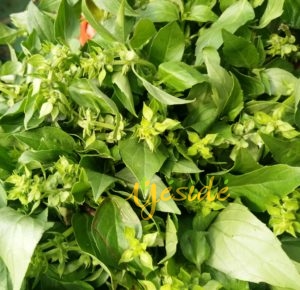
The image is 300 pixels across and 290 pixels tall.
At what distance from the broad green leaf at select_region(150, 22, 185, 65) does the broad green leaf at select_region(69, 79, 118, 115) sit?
0.06 metres

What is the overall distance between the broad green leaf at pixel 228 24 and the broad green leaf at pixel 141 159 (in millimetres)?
89

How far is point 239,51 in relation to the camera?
387 millimetres

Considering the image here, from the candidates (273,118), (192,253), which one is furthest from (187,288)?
(273,118)

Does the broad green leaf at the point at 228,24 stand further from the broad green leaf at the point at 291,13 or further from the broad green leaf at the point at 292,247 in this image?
the broad green leaf at the point at 292,247

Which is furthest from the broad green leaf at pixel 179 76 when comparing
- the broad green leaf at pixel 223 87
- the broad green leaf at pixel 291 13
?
the broad green leaf at pixel 291 13

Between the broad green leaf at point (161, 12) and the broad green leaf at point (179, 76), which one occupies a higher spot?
the broad green leaf at point (161, 12)

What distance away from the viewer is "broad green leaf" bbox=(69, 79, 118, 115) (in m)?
0.34

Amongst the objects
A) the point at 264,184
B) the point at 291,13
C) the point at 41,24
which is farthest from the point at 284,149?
the point at 41,24

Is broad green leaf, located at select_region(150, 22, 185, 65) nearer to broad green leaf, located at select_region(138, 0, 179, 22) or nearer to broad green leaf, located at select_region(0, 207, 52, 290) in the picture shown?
broad green leaf, located at select_region(138, 0, 179, 22)

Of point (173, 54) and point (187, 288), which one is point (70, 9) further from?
point (187, 288)

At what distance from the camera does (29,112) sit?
36 centimetres

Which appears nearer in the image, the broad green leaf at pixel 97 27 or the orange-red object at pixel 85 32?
the broad green leaf at pixel 97 27

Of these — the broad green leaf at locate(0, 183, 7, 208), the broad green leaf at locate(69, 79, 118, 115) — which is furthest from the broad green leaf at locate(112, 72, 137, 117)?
the broad green leaf at locate(0, 183, 7, 208)

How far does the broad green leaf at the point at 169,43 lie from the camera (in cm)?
38
